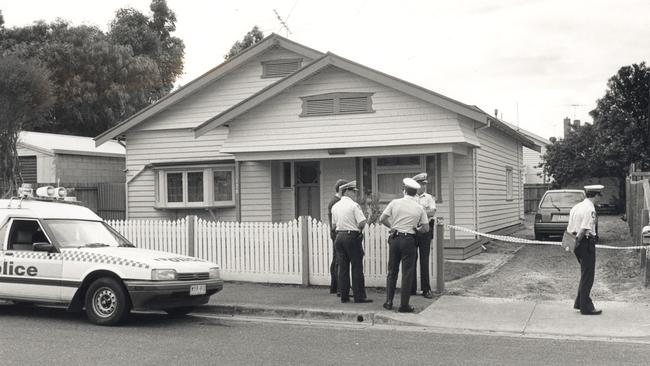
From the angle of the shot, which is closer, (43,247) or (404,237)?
(43,247)

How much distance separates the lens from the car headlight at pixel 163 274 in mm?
8727

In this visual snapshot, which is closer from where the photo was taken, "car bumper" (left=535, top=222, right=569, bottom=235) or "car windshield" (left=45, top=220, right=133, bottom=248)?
"car windshield" (left=45, top=220, right=133, bottom=248)

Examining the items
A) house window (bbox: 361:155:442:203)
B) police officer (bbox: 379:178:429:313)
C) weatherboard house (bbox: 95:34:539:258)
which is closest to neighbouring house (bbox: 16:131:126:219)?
weatherboard house (bbox: 95:34:539:258)

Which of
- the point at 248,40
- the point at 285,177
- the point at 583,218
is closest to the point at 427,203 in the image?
the point at 583,218

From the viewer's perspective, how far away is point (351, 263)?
10.2 m

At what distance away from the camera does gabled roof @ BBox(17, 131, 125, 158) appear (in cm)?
2194

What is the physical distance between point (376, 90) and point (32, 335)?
10.1 metres

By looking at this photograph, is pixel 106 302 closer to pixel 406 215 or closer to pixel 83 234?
pixel 83 234

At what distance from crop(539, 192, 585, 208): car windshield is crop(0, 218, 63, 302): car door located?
1356 centimetres

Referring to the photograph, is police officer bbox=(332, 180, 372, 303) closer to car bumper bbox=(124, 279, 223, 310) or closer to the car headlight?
car bumper bbox=(124, 279, 223, 310)

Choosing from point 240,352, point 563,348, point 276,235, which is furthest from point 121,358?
point 276,235

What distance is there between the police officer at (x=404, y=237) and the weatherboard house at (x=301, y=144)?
5969mm

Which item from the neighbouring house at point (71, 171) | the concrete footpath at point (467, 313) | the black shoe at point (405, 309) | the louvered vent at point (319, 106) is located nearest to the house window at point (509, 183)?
the louvered vent at point (319, 106)

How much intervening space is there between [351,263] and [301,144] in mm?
6803
